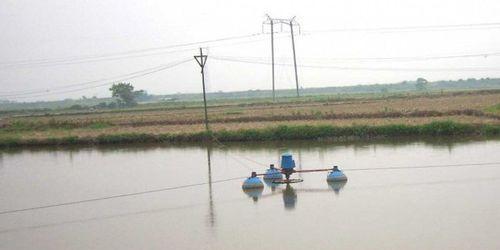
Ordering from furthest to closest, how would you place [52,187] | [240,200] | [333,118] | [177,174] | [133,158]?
[333,118], [133,158], [177,174], [52,187], [240,200]

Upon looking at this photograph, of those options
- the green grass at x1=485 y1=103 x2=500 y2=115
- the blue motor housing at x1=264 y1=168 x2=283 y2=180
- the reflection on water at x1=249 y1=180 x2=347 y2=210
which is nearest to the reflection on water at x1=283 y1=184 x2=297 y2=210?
the reflection on water at x1=249 y1=180 x2=347 y2=210

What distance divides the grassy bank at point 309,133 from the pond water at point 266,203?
242 centimetres

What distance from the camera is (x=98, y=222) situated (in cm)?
964

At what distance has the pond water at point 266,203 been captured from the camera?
313 inches

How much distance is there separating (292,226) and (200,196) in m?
3.30

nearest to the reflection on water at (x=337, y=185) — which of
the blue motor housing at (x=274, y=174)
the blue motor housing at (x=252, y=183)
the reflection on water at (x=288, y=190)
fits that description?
the reflection on water at (x=288, y=190)

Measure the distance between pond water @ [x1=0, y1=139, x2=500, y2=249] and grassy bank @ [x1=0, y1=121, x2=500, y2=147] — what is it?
242 cm

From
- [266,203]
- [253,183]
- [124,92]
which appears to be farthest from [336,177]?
[124,92]

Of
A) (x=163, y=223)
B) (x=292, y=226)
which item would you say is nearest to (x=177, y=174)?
(x=163, y=223)

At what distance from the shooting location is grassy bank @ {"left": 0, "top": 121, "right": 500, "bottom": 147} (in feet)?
63.6

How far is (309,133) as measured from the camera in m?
20.6

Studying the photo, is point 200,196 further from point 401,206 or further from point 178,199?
point 401,206

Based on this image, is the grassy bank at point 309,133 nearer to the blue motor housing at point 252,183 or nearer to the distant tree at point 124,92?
the blue motor housing at point 252,183

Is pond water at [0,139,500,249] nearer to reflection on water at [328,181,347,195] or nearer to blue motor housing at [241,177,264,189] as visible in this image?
reflection on water at [328,181,347,195]
